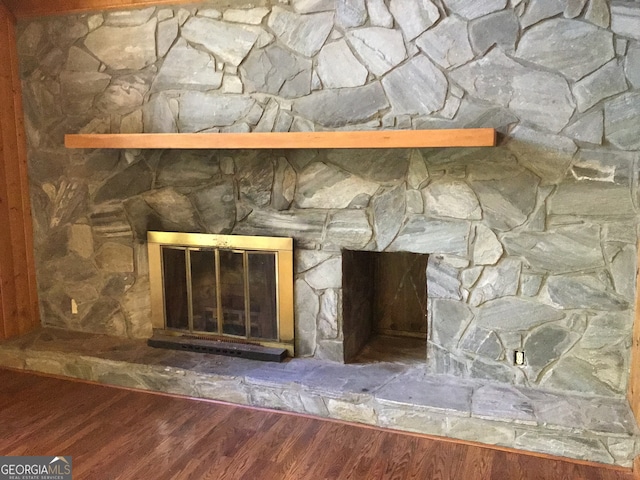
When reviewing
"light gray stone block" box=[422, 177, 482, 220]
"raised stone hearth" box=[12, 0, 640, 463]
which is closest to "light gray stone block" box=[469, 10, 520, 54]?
"raised stone hearth" box=[12, 0, 640, 463]

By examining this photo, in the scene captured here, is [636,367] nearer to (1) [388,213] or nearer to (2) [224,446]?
(1) [388,213]

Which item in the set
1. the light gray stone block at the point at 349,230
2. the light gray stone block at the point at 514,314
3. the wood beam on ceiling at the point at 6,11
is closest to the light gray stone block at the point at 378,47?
the light gray stone block at the point at 349,230

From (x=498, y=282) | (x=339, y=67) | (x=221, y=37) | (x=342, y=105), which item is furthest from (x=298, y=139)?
(x=498, y=282)

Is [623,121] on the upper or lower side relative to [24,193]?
upper

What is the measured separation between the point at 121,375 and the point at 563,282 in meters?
2.26

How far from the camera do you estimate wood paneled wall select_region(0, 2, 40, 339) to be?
10.8 ft

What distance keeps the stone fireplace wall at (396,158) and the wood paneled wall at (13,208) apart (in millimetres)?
102

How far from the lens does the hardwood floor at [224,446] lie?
7.35 ft

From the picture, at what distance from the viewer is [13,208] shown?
3398 millimetres

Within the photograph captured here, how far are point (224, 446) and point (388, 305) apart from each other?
135 centimetres

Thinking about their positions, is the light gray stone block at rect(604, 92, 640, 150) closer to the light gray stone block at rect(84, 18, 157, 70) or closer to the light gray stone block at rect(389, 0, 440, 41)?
the light gray stone block at rect(389, 0, 440, 41)

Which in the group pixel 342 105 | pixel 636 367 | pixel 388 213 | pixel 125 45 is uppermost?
pixel 125 45

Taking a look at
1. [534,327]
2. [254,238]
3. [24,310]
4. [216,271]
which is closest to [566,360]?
[534,327]

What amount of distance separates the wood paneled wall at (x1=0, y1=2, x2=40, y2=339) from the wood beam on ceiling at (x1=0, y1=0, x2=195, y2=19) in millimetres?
78
